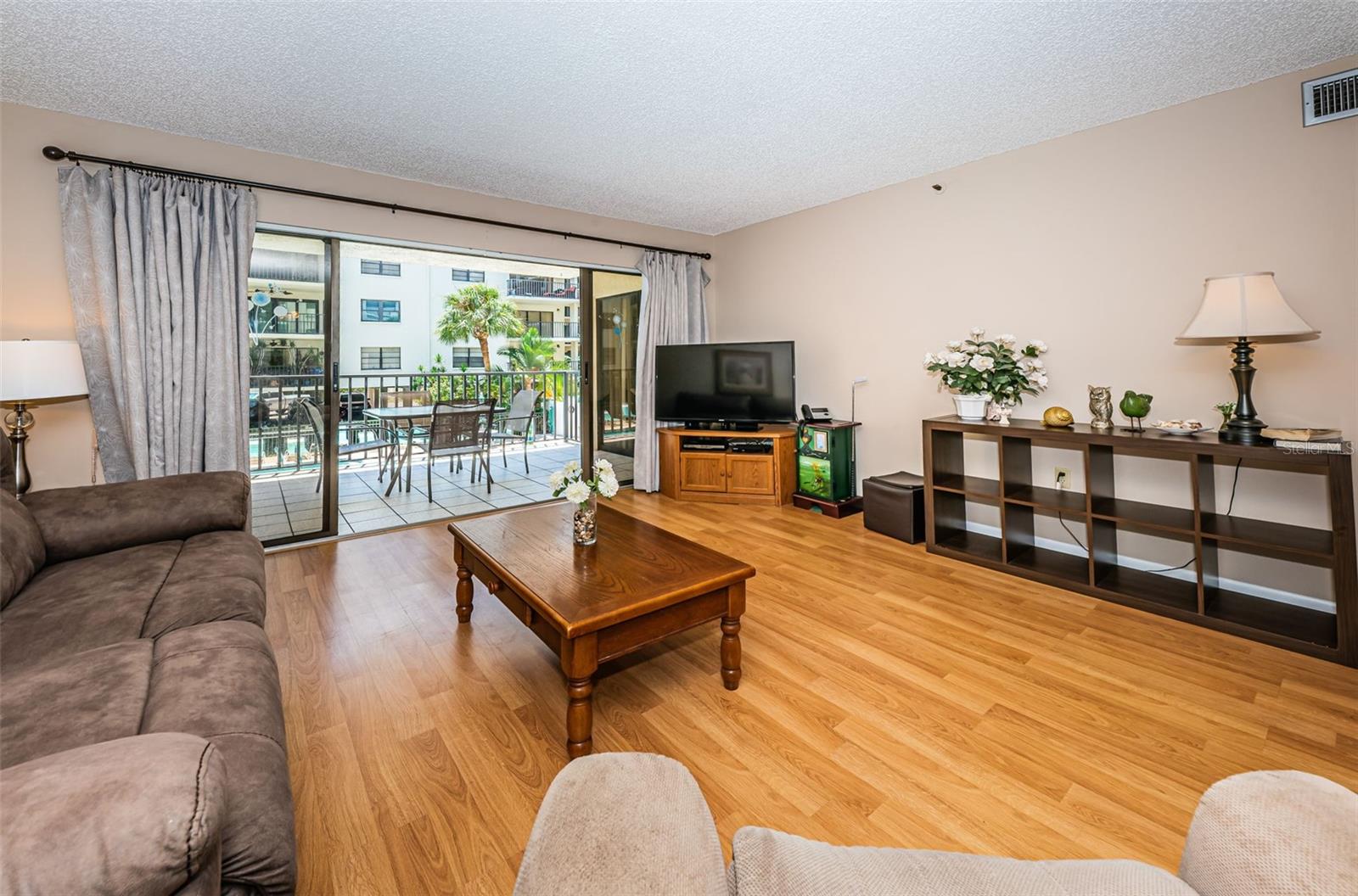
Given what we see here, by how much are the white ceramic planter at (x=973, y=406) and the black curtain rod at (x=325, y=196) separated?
9.73 feet

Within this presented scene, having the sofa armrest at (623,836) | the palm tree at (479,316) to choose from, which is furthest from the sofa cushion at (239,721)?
the palm tree at (479,316)

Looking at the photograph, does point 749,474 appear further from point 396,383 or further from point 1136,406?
point 396,383

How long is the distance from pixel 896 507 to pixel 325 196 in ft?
13.3

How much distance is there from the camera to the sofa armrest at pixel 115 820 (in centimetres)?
60

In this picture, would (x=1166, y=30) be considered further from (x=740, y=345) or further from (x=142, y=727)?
(x=142, y=727)

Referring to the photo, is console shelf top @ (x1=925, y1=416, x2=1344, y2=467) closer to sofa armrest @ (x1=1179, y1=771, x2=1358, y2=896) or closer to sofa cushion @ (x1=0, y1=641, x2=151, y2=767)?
sofa armrest @ (x1=1179, y1=771, x2=1358, y2=896)

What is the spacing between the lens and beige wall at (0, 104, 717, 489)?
8.95ft

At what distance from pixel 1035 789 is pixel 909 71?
9.06 feet

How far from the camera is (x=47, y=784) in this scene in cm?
66

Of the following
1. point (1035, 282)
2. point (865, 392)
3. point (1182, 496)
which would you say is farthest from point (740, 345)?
point (1182, 496)

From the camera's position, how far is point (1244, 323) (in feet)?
7.70

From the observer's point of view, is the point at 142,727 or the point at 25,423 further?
the point at 25,423

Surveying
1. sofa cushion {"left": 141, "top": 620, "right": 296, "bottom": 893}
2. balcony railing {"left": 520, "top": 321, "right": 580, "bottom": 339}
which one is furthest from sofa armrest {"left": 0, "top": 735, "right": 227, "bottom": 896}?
balcony railing {"left": 520, "top": 321, "right": 580, "bottom": 339}

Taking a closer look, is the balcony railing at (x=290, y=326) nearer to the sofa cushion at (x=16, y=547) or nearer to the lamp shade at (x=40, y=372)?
the lamp shade at (x=40, y=372)
